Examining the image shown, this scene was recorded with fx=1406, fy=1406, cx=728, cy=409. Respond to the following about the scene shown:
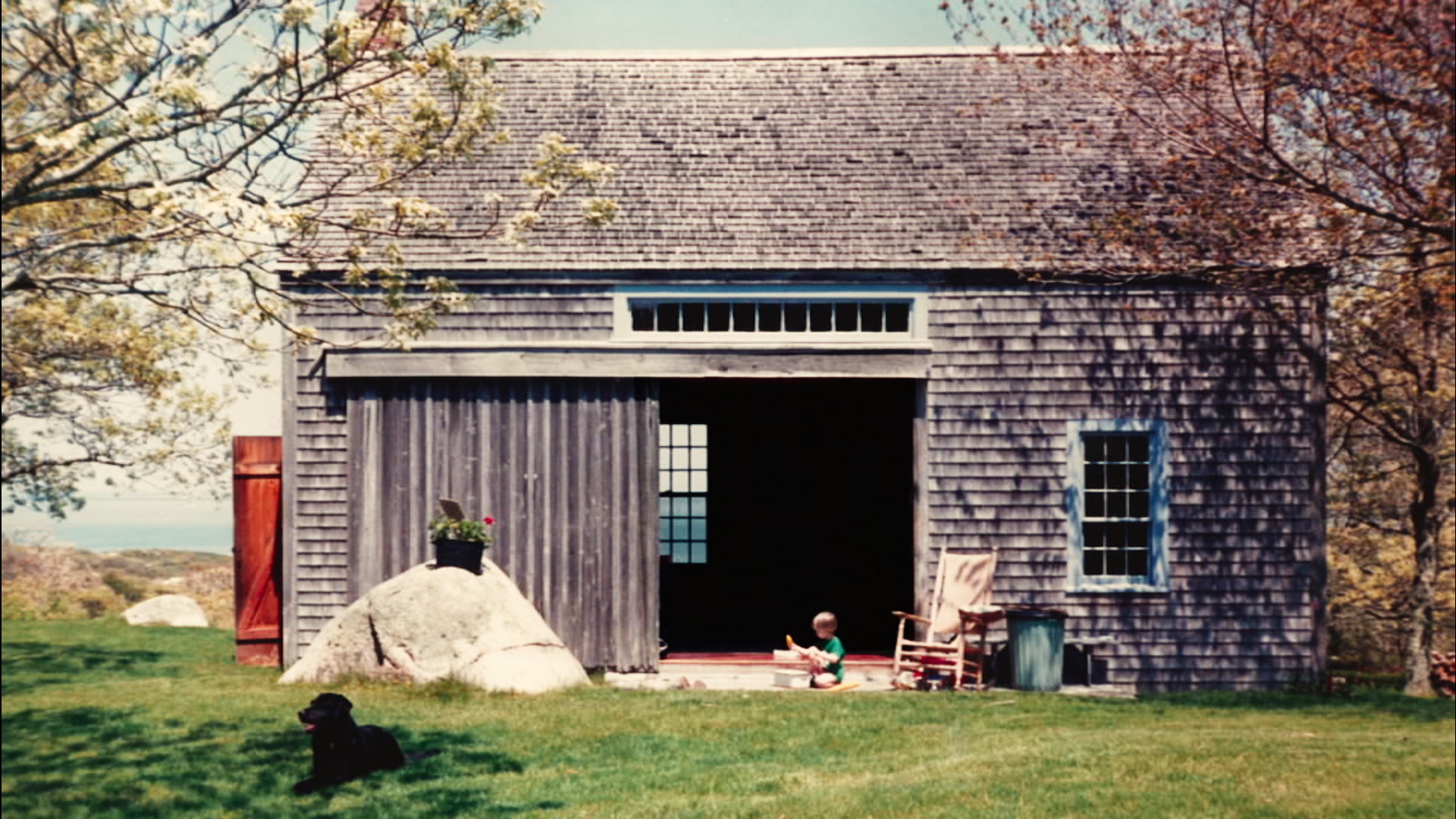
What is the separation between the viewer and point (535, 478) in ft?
47.8

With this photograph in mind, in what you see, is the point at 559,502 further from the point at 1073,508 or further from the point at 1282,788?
the point at 1282,788

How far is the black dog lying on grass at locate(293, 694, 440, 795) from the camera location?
8789 millimetres

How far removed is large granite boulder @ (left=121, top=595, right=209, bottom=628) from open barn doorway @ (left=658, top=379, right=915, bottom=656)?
7.79 metres

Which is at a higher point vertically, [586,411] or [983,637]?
[586,411]

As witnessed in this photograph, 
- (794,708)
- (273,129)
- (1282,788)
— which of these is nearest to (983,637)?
(794,708)

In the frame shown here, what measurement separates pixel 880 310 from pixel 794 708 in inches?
183

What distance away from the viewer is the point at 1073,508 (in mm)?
14484

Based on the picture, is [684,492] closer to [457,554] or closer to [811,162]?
[811,162]

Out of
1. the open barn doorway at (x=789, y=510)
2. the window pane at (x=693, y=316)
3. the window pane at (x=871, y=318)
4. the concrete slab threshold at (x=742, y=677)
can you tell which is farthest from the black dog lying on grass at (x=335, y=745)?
the open barn doorway at (x=789, y=510)

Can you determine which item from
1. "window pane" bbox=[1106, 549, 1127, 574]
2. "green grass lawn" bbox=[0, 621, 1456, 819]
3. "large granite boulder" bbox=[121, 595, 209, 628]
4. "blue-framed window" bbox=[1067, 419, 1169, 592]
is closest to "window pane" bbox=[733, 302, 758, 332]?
"blue-framed window" bbox=[1067, 419, 1169, 592]

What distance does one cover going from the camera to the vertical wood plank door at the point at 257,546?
15.3 metres

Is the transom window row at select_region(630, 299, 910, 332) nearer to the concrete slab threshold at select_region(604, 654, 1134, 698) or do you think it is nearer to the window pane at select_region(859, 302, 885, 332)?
the window pane at select_region(859, 302, 885, 332)

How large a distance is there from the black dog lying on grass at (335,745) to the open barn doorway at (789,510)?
10.1 metres

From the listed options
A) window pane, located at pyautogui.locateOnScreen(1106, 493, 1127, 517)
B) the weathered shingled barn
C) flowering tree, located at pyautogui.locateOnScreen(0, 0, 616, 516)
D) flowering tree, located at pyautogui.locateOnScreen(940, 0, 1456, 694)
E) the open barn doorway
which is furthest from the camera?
the open barn doorway
